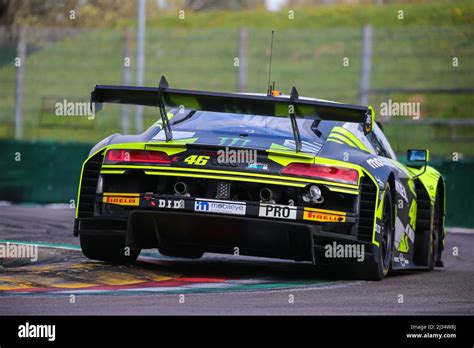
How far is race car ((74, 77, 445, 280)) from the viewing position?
8.36 metres

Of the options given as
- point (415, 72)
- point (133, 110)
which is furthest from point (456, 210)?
point (415, 72)

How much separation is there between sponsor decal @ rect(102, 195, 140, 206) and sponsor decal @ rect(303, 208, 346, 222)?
1234 mm

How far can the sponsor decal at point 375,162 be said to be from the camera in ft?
28.9

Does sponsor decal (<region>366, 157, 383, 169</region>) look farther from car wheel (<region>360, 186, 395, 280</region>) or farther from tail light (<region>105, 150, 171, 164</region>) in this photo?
tail light (<region>105, 150, 171, 164</region>)

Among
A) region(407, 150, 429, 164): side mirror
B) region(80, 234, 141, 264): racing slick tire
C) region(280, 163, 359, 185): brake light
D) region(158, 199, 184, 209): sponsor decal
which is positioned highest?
region(407, 150, 429, 164): side mirror

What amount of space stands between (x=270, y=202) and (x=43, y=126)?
50.0 ft

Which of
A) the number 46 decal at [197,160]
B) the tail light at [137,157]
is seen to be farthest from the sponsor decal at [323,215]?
the tail light at [137,157]

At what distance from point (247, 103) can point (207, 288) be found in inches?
52.7

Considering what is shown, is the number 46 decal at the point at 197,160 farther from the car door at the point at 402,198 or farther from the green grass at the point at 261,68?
the green grass at the point at 261,68

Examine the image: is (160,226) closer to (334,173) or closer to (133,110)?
(334,173)

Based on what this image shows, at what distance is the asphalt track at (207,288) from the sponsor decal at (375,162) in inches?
35.3

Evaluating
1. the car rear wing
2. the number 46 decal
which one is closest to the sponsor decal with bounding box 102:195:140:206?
the number 46 decal

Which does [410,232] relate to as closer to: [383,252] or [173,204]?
[383,252]
